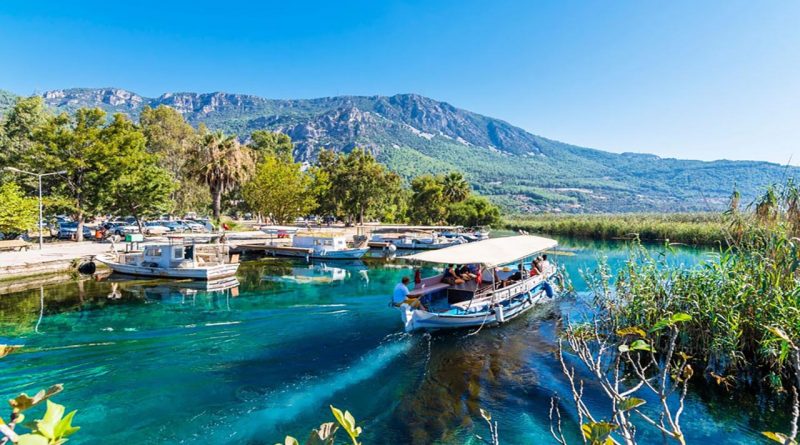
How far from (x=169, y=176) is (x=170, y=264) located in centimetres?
2113

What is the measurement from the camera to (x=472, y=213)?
70.9m

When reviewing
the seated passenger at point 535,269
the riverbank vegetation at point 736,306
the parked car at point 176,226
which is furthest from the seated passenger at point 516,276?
the parked car at point 176,226

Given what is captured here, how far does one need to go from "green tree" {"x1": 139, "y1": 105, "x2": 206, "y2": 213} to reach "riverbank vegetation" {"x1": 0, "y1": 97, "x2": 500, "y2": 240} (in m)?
0.17

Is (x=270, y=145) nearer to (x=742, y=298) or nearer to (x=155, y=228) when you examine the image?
(x=155, y=228)

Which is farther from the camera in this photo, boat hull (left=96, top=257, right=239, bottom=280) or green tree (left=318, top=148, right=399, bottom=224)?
green tree (left=318, top=148, right=399, bottom=224)

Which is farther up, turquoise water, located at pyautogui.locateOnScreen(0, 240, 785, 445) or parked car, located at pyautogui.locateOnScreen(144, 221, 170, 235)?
parked car, located at pyautogui.locateOnScreen(144, 221, 170, 235)

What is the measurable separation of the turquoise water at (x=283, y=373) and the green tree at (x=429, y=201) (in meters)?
52.2

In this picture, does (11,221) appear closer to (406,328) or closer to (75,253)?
(75,253)

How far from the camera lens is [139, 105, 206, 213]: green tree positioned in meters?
66.2

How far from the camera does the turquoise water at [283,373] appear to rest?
9758 millimetres

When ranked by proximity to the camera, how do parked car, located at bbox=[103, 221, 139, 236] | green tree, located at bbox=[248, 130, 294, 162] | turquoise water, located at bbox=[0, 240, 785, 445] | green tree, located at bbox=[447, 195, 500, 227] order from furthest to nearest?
green tree, located at bbox=[248, 130, 294, 162], green tree, located at bbox=[447, 195, 500, 227], parked car, located at bbox=[103, 221, 139, 236], turquoise water, located at bbox=[0, 240, 785, 445]

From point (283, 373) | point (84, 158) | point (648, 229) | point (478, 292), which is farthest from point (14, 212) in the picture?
point (648, 229)

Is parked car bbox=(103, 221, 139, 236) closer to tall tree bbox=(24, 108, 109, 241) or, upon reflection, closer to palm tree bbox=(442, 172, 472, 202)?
tall tree bbox=(24, 108, 109, 241)

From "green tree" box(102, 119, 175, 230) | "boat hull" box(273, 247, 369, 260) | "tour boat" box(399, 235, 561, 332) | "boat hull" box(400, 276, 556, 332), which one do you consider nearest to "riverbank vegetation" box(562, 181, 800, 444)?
"boat hull" box(400, 276, 556, 332)
